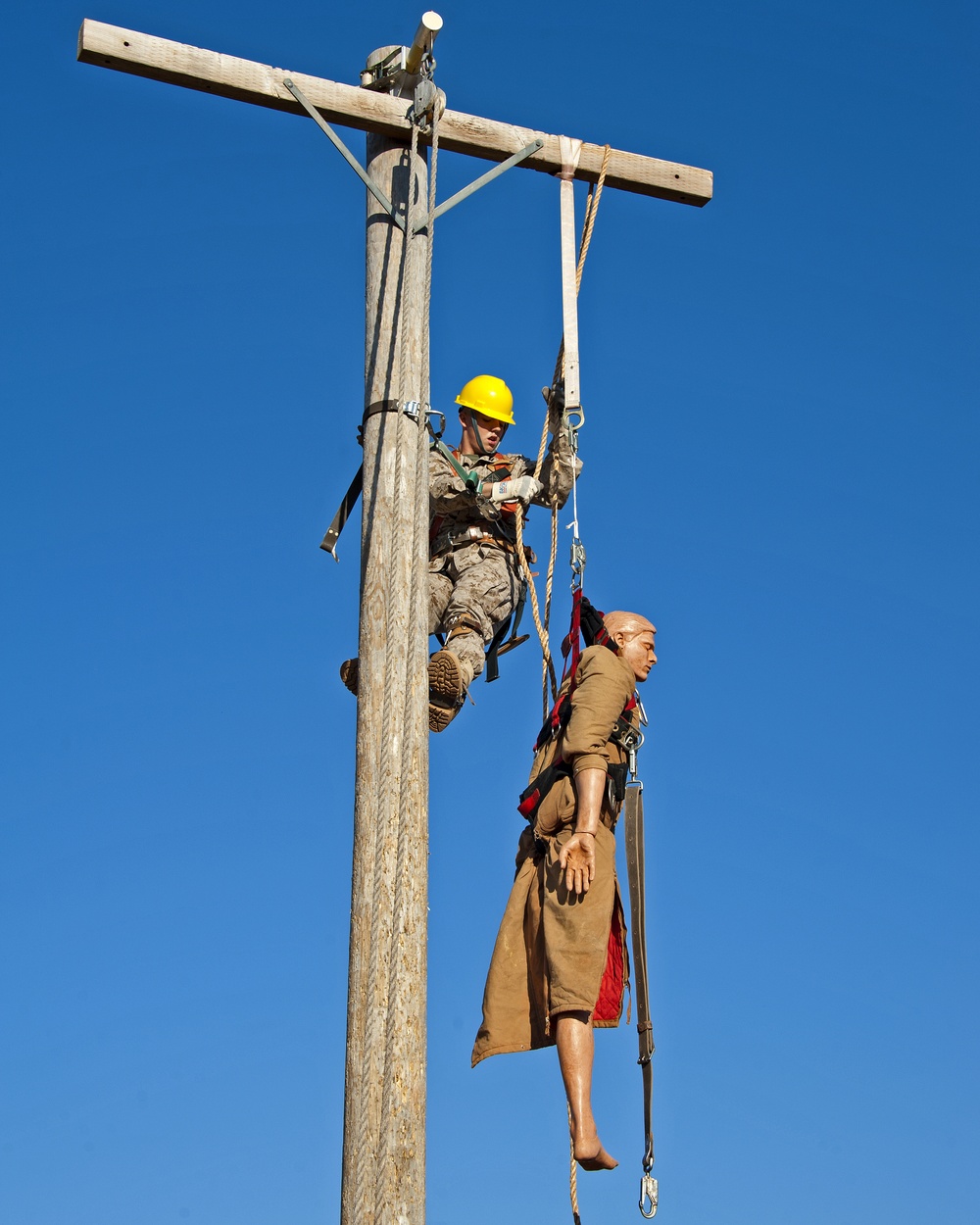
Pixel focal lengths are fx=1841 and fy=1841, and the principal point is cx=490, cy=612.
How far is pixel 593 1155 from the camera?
20.8 feet

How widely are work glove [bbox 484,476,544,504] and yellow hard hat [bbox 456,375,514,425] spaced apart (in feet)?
1.90

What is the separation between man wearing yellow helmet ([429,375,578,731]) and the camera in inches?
309

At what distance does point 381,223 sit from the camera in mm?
6812

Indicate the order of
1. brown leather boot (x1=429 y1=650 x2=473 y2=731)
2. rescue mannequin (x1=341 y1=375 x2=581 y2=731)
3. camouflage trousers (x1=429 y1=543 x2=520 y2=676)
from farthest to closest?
camouflage trousers (x1=429 y1=543 x2=520 y2=676)
rescue mannequin (x1=341 y1=375 x2=581 y2=731)
brown leather boot (x1=429 y1=650 x2=473 y2=731)

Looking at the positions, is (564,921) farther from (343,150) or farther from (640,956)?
(343,150)

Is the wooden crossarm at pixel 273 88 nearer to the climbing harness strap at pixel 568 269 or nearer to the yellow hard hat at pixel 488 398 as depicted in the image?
the climbing harness strap at pixel 568 269

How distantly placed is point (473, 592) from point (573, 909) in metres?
1.75

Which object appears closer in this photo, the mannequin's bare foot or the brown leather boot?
the mannequin's bare foot

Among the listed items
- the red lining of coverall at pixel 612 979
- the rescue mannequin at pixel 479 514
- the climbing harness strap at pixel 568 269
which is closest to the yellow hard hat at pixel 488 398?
the rescue mannequin at pixel 479 514

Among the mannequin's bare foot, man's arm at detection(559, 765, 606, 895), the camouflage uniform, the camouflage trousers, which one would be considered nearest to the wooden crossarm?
the camouflage uniform

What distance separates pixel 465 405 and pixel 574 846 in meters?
2.54

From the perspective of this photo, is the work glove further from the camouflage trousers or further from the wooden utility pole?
the wooden utility pole

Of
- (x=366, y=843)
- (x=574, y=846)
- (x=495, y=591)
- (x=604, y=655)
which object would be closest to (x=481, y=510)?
(x=495, y=591)

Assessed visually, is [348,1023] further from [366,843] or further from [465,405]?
[465,405]
